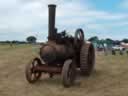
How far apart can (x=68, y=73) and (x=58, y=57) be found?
0.94 meters

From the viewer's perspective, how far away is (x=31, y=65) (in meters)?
13.8

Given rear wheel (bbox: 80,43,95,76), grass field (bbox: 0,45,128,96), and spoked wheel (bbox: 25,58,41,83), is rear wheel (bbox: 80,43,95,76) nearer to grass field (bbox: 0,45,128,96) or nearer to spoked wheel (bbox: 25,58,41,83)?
grass field (bbox: 0,45,128,96)

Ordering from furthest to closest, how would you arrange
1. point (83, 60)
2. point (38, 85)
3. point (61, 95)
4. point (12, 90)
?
point (83, 60) < point (38, 85) < point (12, 90) < point (61, 95)

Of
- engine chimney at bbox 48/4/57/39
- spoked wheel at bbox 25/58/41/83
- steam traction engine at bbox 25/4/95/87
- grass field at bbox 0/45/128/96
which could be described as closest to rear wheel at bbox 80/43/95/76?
steam traction engine at bbox 25/4/95/87

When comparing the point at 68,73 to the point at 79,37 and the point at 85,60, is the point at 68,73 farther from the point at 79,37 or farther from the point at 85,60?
the point at 79,37

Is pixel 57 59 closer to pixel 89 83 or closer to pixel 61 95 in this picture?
pixel 89 83

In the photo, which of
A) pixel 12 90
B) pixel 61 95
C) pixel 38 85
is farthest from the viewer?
pixel 38 85

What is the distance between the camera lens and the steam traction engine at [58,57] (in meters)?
13.0

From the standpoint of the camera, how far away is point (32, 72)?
542 inches

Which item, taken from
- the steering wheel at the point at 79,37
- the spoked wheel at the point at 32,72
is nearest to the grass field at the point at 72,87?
the spoked wheel at the point at 32,72

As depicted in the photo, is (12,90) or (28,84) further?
(28,84)

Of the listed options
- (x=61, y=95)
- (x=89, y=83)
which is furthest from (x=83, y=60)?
(x=61, y=95)

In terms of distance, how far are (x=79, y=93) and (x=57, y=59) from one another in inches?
94.1

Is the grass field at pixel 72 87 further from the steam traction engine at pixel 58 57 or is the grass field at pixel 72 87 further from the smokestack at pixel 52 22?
the smokestack at pixel 52 22
